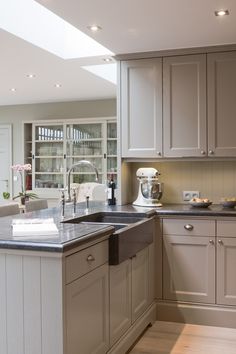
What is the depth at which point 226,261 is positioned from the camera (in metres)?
3.48

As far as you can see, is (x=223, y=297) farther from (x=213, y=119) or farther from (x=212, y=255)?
(x=213, y=119)

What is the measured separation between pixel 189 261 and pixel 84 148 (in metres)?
4.92

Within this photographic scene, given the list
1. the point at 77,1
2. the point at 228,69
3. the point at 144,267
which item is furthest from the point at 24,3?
the point at 144,267

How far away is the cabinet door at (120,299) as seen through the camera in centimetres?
267

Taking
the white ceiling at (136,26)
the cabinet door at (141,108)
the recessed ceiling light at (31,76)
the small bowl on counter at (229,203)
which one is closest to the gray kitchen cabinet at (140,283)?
the small bowl on counter at (229,203)

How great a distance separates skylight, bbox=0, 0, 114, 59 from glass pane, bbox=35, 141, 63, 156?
3.58 meters

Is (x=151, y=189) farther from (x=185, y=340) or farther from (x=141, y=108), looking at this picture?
(x=185, y=340)

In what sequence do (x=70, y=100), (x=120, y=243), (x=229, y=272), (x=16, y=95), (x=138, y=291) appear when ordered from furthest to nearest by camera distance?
1. (x=70, y=100)
2. (x=16, y=95)
3. (x=229, y=272)
4. (x=138, y=291)
5. (x=120, y=243)

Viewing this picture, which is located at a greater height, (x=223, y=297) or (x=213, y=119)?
(x=213, y=119)

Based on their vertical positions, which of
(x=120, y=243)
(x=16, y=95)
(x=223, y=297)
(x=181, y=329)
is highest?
(x=16, y=95)

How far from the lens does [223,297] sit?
3.51m

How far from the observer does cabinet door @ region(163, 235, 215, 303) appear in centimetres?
354

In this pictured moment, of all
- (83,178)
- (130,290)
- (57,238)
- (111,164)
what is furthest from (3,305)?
(83,178)

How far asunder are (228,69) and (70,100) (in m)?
4.99
